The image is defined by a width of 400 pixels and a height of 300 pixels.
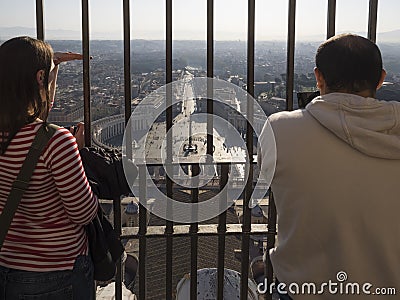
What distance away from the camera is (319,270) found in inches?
68.1

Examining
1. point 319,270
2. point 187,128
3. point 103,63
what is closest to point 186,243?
point 187,128

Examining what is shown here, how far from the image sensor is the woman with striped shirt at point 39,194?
173 cm

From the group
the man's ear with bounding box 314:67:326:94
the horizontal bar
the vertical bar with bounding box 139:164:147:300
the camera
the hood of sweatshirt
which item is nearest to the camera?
the hood of sweatshirt

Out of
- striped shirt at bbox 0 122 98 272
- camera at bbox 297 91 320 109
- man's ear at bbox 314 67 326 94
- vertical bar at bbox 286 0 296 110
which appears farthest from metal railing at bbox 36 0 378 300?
man's ear at bbox 314 67 326 94

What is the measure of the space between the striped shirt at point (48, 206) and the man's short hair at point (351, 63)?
0.88 m

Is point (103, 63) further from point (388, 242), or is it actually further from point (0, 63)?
point (388, 242)

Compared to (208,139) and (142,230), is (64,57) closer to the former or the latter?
(208,139)

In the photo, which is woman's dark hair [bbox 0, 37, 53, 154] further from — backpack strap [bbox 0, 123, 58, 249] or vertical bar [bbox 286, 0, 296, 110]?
vertical bar [bbox 286, 0, 296, 110]

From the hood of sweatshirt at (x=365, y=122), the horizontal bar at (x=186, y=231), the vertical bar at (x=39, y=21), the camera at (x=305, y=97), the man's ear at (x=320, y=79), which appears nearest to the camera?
the hood of sweatshirt at (x=365, y=122)

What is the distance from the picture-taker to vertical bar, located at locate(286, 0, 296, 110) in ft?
7.94

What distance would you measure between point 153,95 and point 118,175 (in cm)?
44

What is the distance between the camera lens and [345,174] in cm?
161

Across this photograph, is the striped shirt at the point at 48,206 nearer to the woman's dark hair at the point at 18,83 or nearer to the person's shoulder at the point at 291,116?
the woman's dark hair at the point at 18,83

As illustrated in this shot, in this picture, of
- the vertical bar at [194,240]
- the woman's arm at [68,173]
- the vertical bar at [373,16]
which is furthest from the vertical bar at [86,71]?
the vertical bar at [373,16]
